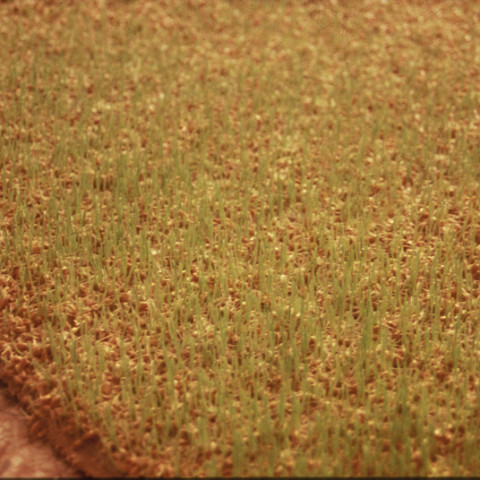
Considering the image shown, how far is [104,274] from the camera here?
2.59m

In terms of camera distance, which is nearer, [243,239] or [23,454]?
[23,454]

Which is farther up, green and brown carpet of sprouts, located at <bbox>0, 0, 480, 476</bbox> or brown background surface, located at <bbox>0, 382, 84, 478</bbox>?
green and brown carpet of sprouts, located at <bbox>0, 0, 480, 476</bbox>

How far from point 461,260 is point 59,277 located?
59.7 inches

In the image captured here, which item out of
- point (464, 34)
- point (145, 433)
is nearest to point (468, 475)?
point (145, 433)

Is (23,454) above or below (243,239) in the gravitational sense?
below

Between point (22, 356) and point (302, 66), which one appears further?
point (302, 66)

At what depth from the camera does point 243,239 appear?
280cm

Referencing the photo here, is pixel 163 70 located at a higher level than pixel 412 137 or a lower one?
higher

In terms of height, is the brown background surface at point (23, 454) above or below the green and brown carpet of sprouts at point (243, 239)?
below

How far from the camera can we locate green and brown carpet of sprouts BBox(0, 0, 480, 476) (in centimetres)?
208

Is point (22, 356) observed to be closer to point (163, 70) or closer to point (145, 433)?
point (145, 433)

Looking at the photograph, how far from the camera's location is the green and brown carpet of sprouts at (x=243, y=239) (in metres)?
2.08

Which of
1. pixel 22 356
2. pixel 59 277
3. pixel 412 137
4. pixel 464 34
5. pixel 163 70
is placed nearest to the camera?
pixel 22 356

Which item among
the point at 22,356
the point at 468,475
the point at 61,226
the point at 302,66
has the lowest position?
Answer: the point at 468,475
